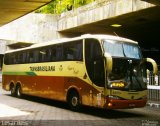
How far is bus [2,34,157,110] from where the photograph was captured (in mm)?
14016

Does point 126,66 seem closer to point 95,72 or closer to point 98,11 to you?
point 95,72

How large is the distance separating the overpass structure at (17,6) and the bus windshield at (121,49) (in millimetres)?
4169

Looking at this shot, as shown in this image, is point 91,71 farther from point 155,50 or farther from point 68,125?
point 155,50

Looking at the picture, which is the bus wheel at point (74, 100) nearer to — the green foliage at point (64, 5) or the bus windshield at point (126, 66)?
the bus windshield at point (126, 66)

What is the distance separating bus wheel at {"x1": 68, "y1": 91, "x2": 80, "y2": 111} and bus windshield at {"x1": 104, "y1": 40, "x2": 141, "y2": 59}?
117 inches

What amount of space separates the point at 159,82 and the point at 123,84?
7741 millimetres

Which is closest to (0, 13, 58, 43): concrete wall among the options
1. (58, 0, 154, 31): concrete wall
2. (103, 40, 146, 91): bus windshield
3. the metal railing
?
(58, 0, 154, 31): concrete wall

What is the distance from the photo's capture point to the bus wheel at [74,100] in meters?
16.0

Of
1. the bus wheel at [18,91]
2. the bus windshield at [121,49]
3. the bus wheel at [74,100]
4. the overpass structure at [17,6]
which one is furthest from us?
the bus wheel at [18,91]

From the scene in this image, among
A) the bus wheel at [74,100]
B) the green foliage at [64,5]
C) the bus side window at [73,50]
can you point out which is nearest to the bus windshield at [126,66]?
the bus side window at [73,50]

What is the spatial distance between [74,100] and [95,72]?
230cm

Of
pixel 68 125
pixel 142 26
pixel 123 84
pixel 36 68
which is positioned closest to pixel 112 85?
pixel 123 84

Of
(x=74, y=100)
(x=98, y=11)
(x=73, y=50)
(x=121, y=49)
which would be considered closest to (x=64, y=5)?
(x=98, y=11)

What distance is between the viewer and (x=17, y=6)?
10766mm
